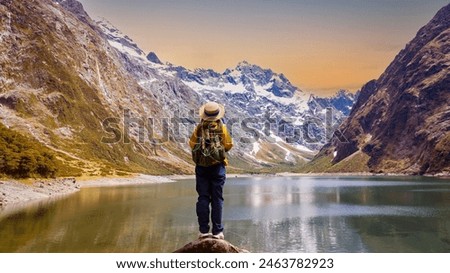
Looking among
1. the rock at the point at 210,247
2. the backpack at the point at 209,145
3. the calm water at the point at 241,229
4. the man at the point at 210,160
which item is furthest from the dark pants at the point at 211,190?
the calm water at the point at 241,229

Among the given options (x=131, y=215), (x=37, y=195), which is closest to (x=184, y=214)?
(x=131, y=215)

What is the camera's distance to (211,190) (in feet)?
47.1

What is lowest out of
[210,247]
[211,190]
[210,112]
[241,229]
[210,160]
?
[210,247]

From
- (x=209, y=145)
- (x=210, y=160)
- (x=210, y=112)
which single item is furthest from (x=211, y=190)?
(x=210, y=112)

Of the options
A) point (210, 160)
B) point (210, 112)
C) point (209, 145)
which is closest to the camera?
point (210, 160)

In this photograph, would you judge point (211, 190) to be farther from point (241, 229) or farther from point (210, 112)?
point (241, 229)

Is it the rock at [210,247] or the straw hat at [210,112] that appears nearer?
the rock at [210,247]

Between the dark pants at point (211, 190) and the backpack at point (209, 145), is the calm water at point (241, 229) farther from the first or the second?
the backpack at point (209, 145)

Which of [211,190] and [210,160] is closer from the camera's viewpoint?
[210,160]

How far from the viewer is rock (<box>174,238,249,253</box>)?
13.8 m

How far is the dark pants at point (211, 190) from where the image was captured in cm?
1411

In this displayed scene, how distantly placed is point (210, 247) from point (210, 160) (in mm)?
2675

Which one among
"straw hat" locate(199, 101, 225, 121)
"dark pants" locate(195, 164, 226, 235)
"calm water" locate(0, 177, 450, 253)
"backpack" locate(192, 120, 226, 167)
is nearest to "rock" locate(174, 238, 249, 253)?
"dark pants" locate(195, 164, 226, 235)
